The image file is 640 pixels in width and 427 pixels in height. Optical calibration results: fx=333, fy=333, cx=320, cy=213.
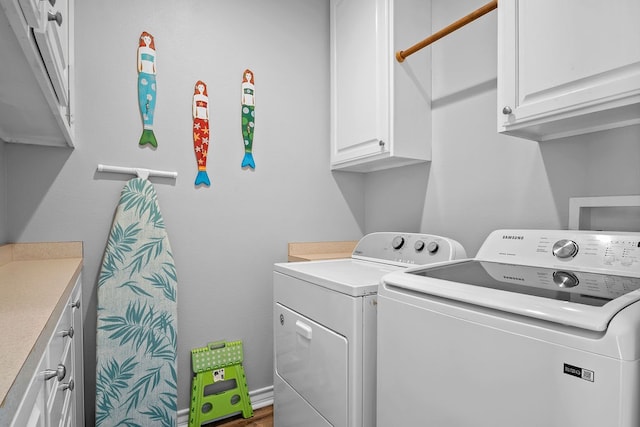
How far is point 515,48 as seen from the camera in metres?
1.22

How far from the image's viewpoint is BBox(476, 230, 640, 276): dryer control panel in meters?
1.02

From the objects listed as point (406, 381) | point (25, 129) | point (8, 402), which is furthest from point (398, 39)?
point (8, 402)

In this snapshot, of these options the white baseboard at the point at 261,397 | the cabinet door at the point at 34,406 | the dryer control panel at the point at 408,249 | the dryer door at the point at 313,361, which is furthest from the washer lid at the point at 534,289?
the white baseboard at the point at 261,397

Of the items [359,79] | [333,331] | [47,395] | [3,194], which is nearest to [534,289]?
[333,331]

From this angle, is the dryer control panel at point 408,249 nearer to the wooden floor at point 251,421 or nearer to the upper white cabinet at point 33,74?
the wooden floor at point 251,421

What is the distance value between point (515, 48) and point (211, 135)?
156 centimetres

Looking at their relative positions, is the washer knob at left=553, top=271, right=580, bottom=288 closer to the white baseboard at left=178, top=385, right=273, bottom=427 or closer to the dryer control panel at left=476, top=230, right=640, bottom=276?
the dryer control panel at left=476, top=230, right=640, bottom=276

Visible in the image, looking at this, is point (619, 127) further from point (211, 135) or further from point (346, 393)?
point (211, 135)

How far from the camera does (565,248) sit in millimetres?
1155

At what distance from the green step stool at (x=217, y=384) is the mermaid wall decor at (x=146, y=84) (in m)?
1.24

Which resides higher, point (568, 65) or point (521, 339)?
point (568, 65)

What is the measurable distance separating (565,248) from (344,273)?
82cm

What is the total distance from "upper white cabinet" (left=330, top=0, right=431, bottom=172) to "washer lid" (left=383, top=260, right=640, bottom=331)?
0.90m

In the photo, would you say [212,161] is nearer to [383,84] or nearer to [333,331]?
[383,84]
